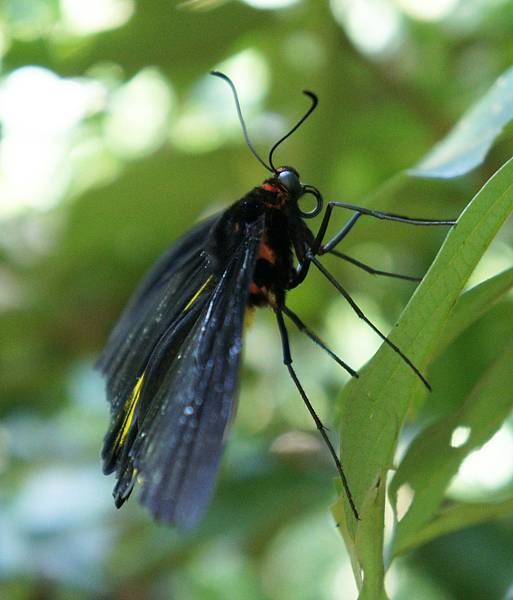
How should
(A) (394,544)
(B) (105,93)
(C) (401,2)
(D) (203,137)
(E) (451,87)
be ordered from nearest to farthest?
(A) (394,544), (B) (105,93), (E) (451,87), (C) (401,2), (D) (203,137)

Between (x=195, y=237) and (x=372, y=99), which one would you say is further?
(x=372, y=99)

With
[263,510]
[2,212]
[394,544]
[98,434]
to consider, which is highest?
[2,212]

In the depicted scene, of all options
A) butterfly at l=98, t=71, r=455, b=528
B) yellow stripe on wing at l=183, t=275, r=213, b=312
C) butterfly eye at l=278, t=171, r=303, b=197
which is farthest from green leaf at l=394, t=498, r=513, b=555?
butterfly eye at l=278, t=171, r=303, b=197

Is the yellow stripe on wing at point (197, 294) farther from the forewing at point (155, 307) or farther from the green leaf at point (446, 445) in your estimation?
the green leaf at point (446, 445)

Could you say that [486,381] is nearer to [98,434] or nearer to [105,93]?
[105,93]

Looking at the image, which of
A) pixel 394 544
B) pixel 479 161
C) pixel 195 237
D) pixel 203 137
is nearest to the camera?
pixel 394 544

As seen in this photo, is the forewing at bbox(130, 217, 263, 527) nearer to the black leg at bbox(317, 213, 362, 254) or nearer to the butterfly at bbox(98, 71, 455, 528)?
the butterfly at bbox(98, 71, 455, 528)

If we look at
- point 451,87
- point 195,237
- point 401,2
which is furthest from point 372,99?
point 195,237
